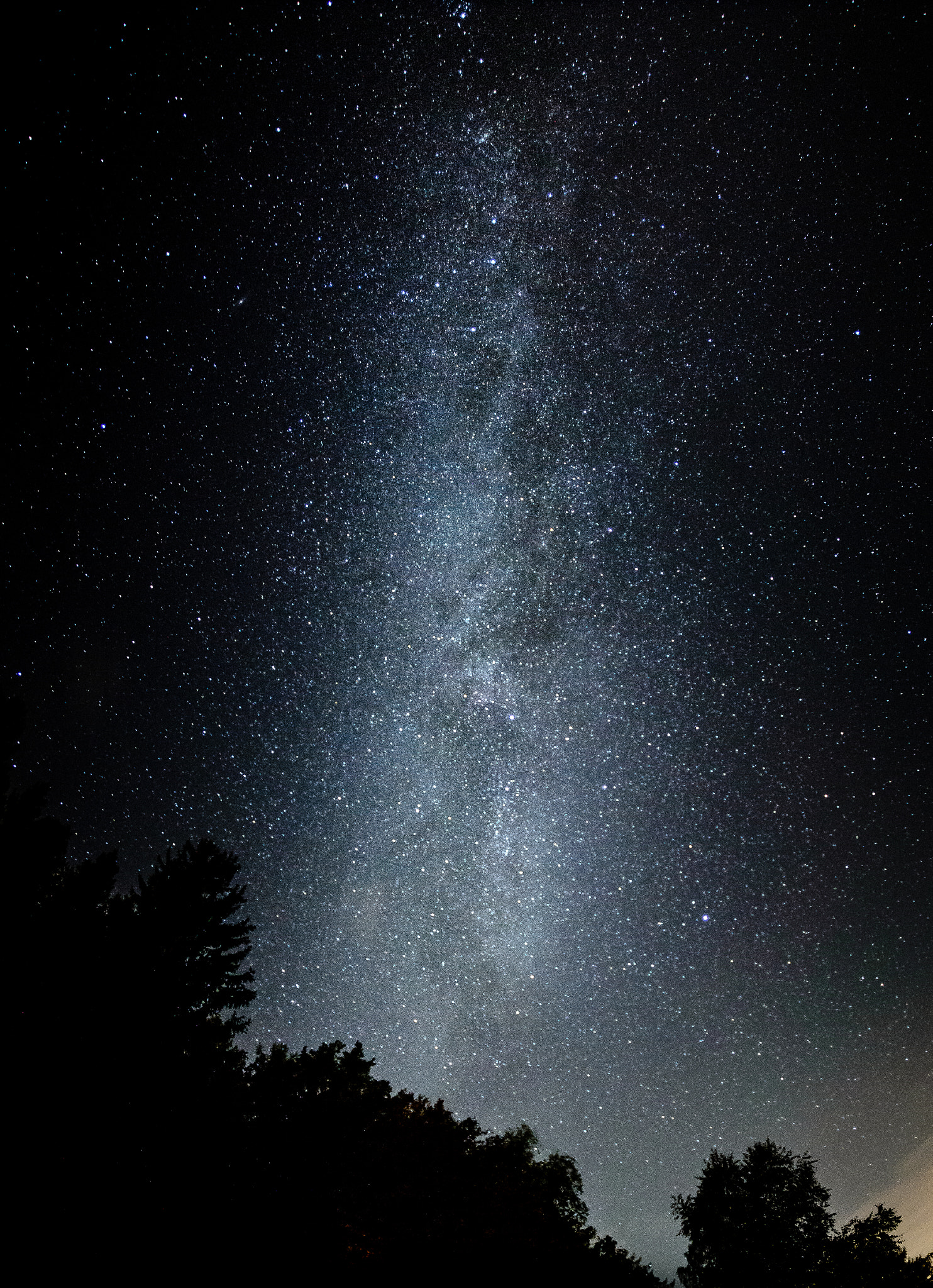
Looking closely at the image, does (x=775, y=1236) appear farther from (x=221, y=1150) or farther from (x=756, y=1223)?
(x=221, y=1150)

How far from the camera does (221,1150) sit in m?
12.0

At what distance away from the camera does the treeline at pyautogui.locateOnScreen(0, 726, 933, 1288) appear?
9.61m

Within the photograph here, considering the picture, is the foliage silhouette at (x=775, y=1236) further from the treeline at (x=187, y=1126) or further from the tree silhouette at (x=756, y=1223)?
the treeline at (x=187, y=1126)

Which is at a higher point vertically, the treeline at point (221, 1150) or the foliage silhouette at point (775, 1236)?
the foliage silhouette at point (775, 1236)

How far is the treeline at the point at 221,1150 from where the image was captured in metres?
9.61

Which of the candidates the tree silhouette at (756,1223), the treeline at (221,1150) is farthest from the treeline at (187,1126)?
the tree silhouette at (756,1223)

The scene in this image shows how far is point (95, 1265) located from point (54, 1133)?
2142 millimetres

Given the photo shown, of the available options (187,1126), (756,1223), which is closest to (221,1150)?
(187,1126)

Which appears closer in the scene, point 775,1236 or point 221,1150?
point 221,1150

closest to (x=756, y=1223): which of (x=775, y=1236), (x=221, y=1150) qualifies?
(x=775, y=1236)

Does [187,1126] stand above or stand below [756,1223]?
below

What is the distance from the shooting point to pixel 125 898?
47.0 feet

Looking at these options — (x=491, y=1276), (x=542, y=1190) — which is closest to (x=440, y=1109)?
(x=542, y=1190)

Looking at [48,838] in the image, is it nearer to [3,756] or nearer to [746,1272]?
[3,756]
